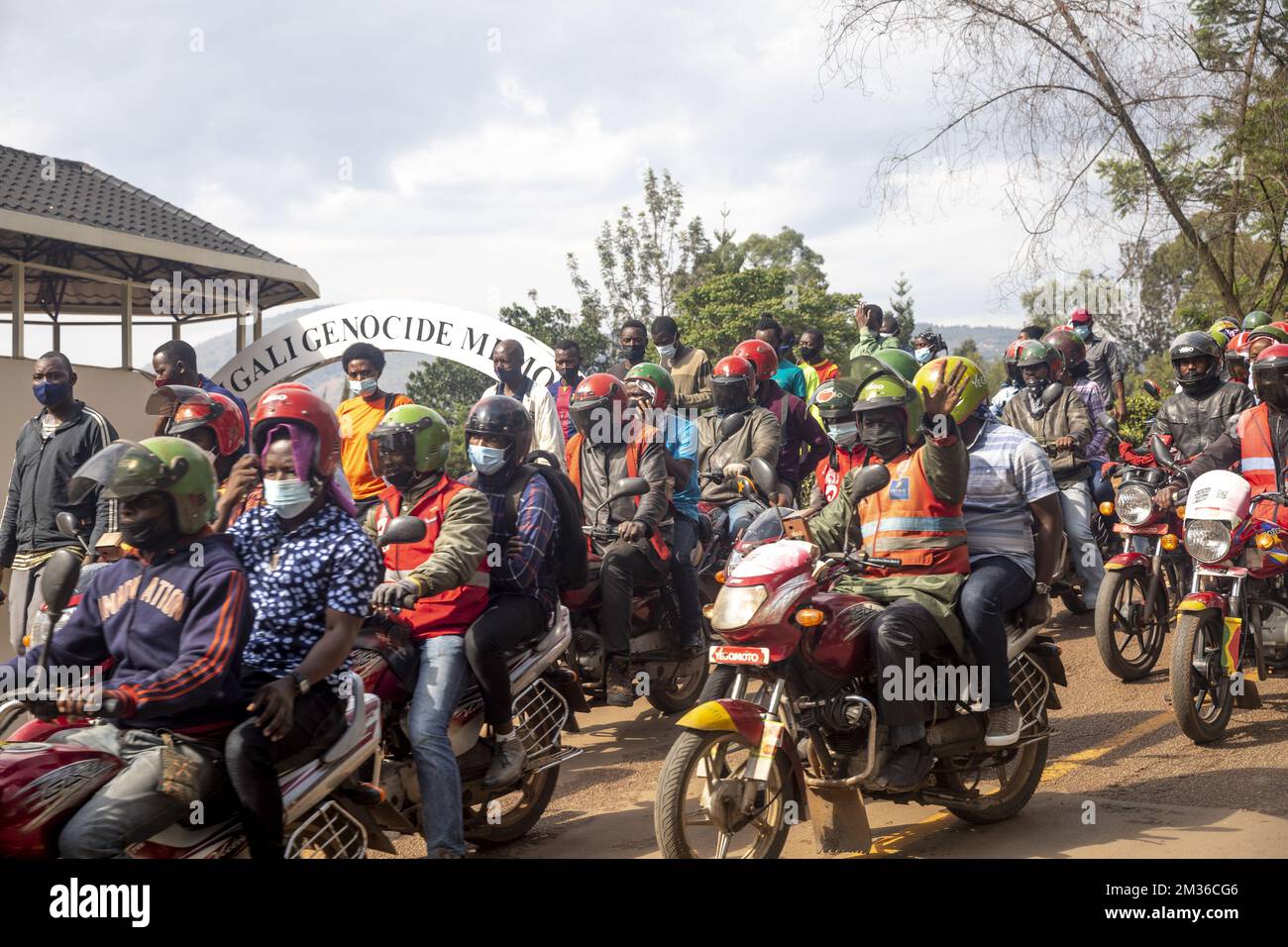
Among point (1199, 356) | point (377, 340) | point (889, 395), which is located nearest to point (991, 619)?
point (889, 395)

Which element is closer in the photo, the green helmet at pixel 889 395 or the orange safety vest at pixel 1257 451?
the green helmet at pixel 889 395

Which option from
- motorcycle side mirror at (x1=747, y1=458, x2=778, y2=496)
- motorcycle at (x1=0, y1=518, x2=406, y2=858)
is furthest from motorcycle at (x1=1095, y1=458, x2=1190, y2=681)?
motorcycle at (x1=0, y1=518, x2=406, y2=858)

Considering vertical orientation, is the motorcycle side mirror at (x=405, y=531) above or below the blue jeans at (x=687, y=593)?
above

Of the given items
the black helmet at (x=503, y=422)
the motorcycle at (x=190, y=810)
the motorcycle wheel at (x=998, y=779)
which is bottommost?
the motorcycle wheel at (x=998, y=779)

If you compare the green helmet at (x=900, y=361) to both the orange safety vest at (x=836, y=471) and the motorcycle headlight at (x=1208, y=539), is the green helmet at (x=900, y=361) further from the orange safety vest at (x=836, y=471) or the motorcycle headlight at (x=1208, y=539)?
the motorcycle headlight at (x=1208, y=539)

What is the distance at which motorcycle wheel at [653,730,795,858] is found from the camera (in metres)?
4.55

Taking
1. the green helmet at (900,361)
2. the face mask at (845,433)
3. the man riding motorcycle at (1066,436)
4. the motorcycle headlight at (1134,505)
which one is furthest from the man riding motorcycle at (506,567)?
the man riding motorcycle at (1066,436)

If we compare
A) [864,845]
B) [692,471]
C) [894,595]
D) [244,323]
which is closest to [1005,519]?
[894,595]

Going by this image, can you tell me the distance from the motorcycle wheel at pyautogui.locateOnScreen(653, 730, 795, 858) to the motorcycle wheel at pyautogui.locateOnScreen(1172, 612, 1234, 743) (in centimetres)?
284

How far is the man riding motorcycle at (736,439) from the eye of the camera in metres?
9.03

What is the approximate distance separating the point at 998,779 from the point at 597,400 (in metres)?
3.45

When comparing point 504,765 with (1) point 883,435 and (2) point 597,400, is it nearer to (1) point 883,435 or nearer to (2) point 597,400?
(1) point 883,435

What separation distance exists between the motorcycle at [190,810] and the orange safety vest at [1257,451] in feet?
16.9

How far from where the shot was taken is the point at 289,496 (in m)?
4.35
